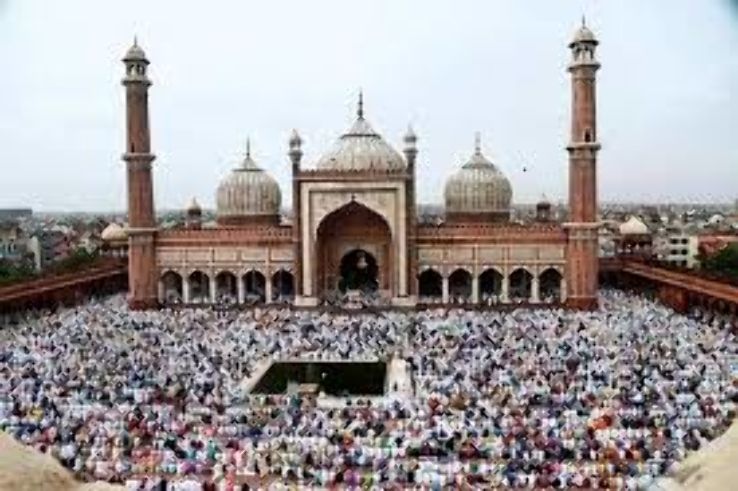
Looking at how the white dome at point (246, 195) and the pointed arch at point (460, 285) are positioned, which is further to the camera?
the white dome at point (246, 195)

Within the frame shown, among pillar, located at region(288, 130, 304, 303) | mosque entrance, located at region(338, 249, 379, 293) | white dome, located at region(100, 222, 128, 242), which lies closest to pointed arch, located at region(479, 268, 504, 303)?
mosque entrance, located at region(338, 249, 379, 293)

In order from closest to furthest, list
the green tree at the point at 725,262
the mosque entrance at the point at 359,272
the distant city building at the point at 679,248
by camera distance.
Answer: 1. the mosque entrance at the point at 359,272
2. the green tree at the point at 725,262
3. the distant city building at the point at 679,248

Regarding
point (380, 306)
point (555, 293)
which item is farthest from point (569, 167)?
point (380, 306)

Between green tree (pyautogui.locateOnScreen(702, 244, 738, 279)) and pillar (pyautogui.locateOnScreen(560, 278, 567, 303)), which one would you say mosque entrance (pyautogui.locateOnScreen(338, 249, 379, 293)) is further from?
green tree (pyautogui.locateOnScreen(702, 244, 738, 279))

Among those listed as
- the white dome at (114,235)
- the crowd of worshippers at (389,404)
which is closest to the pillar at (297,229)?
the crowd of worshippers at (389,404)

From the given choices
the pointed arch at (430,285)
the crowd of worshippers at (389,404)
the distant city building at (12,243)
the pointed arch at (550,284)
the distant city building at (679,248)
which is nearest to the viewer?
the crowd of worshippers at (389,404)

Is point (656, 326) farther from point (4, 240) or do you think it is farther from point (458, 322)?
point (4, 240)

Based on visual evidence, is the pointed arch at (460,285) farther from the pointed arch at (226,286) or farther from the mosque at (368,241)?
the pointed arch at (226,286)

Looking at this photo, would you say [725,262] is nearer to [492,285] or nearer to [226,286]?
[492,285]
